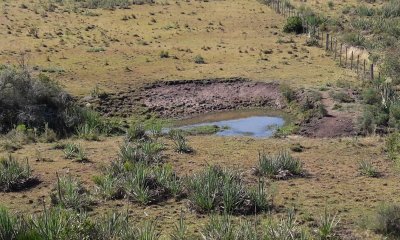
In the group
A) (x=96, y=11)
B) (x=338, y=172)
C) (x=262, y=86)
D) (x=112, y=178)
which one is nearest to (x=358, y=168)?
(x=338, y=172)

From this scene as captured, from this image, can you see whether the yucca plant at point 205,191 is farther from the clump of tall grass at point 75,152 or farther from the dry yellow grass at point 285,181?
the clump of tall grass at point 75,152

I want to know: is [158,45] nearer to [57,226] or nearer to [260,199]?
[260,199]

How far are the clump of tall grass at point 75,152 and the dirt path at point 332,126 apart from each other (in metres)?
9.00

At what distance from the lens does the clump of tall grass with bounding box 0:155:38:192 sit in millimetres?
15328

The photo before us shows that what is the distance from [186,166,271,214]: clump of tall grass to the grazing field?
0.12 ft

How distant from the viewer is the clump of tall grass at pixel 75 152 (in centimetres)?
1789

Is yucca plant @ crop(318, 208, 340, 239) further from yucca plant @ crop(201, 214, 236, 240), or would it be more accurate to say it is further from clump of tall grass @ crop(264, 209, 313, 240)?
yucca plant @ crop(201, 214, 236, 240)

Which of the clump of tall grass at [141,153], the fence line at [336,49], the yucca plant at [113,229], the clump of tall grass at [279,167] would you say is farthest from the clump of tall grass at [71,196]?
the fence line at [336,49]

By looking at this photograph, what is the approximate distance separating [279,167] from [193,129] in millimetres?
8357

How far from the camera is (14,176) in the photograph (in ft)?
50.7

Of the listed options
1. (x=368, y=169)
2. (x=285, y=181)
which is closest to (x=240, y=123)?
(x=368, y=169)

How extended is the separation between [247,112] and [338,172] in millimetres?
10477

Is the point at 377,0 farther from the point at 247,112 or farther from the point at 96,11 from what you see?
the point at 247,112

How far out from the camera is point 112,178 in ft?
50.5
